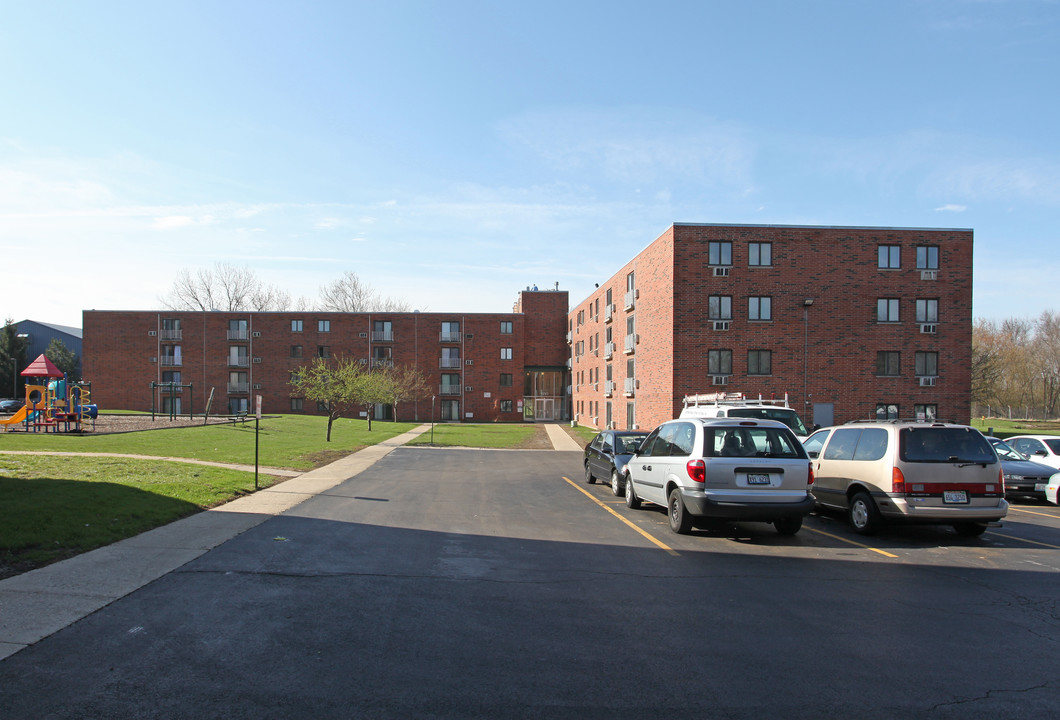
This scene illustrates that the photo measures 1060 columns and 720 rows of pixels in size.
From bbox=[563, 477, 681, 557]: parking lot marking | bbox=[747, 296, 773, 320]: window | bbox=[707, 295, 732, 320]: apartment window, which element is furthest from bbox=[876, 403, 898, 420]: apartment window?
bbox=[563, 477, 681, 557]: parking lot marking

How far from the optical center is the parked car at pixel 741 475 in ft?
31.7

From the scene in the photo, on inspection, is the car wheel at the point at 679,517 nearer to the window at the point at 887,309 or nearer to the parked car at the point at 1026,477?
the parked car at the point at 1026,477

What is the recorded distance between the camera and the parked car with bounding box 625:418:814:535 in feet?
31.7

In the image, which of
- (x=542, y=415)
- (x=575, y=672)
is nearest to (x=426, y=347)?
(x=542, y=415)

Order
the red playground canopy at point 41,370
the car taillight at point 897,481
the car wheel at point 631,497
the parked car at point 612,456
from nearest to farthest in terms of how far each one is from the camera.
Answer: the car taillight at point 897,481 → the car wheel at point 631,497 → the parked car at point 612,456 → the red playground canopy at point 41,370

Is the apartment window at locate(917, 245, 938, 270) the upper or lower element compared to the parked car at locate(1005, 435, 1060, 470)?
upper

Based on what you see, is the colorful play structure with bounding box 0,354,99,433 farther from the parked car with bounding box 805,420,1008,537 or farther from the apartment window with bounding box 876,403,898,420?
the apartment window with bounding box 876,403,898,420

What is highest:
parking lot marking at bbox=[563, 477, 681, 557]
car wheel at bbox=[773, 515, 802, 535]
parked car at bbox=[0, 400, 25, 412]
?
car wheel at bbox=[773, 515, 802, 535]

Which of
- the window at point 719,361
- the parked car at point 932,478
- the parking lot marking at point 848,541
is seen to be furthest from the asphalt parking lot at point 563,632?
the window at point 719,361

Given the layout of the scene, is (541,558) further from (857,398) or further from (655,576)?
(857,398)

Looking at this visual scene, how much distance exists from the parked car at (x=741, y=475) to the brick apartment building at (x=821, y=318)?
21.3 meters

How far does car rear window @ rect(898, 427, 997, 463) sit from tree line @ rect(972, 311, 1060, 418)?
6286 centimetres

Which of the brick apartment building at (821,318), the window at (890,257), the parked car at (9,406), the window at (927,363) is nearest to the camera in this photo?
the brick apartment building at (821,318)

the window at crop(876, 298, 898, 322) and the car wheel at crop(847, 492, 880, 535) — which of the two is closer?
the car wheel at crop(847, 492, 880, 535)
